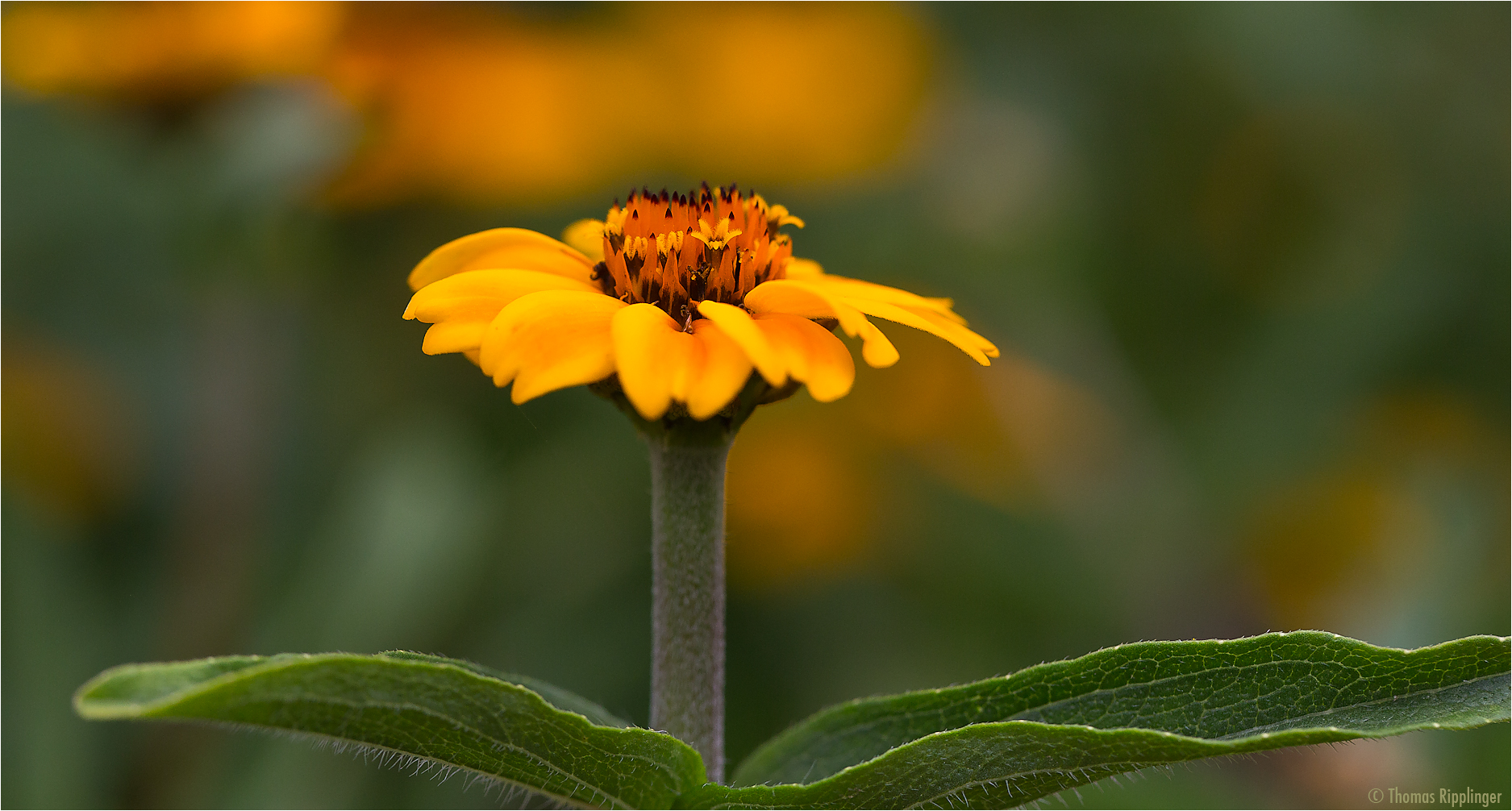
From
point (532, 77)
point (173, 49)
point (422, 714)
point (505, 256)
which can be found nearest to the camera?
point (422, 714)

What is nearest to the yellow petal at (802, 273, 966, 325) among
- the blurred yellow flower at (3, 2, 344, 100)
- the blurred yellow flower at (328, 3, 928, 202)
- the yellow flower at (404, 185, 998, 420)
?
the yellow flower at (404, 185, 998, 420)

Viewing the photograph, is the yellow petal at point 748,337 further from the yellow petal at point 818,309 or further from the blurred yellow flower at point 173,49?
the blurred yellow flower at point 173,49

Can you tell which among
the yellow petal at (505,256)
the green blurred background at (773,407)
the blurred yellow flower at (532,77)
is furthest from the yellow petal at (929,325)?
the blurred yellow flower at (532,77)


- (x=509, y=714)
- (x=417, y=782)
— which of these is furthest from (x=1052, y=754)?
(x=417, y=782)

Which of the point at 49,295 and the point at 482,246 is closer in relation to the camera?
the point at 482,246

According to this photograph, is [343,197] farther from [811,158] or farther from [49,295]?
[811,158]

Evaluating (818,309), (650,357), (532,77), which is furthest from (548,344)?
(532,77)

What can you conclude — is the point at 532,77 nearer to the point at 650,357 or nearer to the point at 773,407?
the point at 773,407
